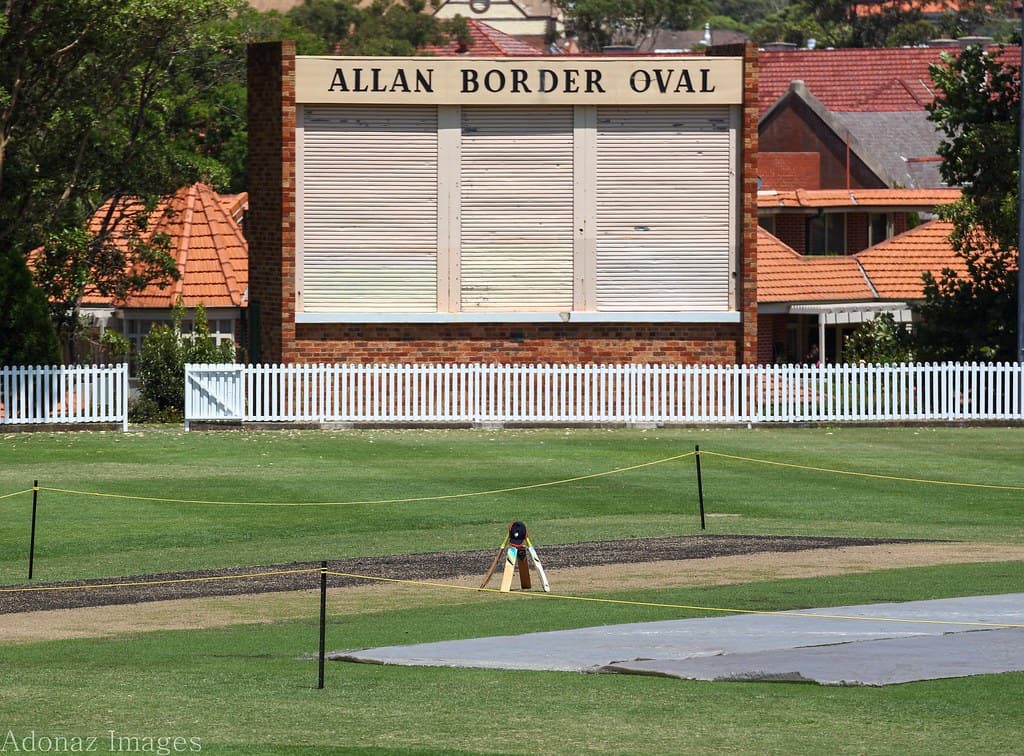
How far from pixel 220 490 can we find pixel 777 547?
Result: 28.4 ft

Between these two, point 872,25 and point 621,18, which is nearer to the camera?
point 872,25

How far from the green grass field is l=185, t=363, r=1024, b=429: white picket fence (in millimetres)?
700

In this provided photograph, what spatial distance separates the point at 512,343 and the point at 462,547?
16.9 meters

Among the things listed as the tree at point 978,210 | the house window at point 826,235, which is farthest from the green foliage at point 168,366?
the house window at point 826,235

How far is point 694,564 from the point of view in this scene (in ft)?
62.2

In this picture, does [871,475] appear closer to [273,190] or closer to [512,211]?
[512,211]

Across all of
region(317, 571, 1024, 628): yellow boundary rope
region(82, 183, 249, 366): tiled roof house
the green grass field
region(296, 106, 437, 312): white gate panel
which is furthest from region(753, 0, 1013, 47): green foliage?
region(317, 571, 1024, 628): yellow boundary rope

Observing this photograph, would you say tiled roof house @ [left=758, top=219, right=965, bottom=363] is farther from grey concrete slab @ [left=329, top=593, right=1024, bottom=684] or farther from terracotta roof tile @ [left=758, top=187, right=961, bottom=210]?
grey concrete slab @ [left=329, top=593, right=1024, bottom=684]

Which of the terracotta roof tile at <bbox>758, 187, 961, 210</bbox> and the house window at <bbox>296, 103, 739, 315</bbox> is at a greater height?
the terracotta roof tile at <bbox>758, 187, 961, 210</bbox>

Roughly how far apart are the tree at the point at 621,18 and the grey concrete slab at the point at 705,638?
424ft

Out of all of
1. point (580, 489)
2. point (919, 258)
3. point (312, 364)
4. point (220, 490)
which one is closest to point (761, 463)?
point (580, 489)

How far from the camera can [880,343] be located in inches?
1737

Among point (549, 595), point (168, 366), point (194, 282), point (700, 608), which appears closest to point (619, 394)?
point (168, 366)

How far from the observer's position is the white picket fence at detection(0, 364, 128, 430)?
33.2m
